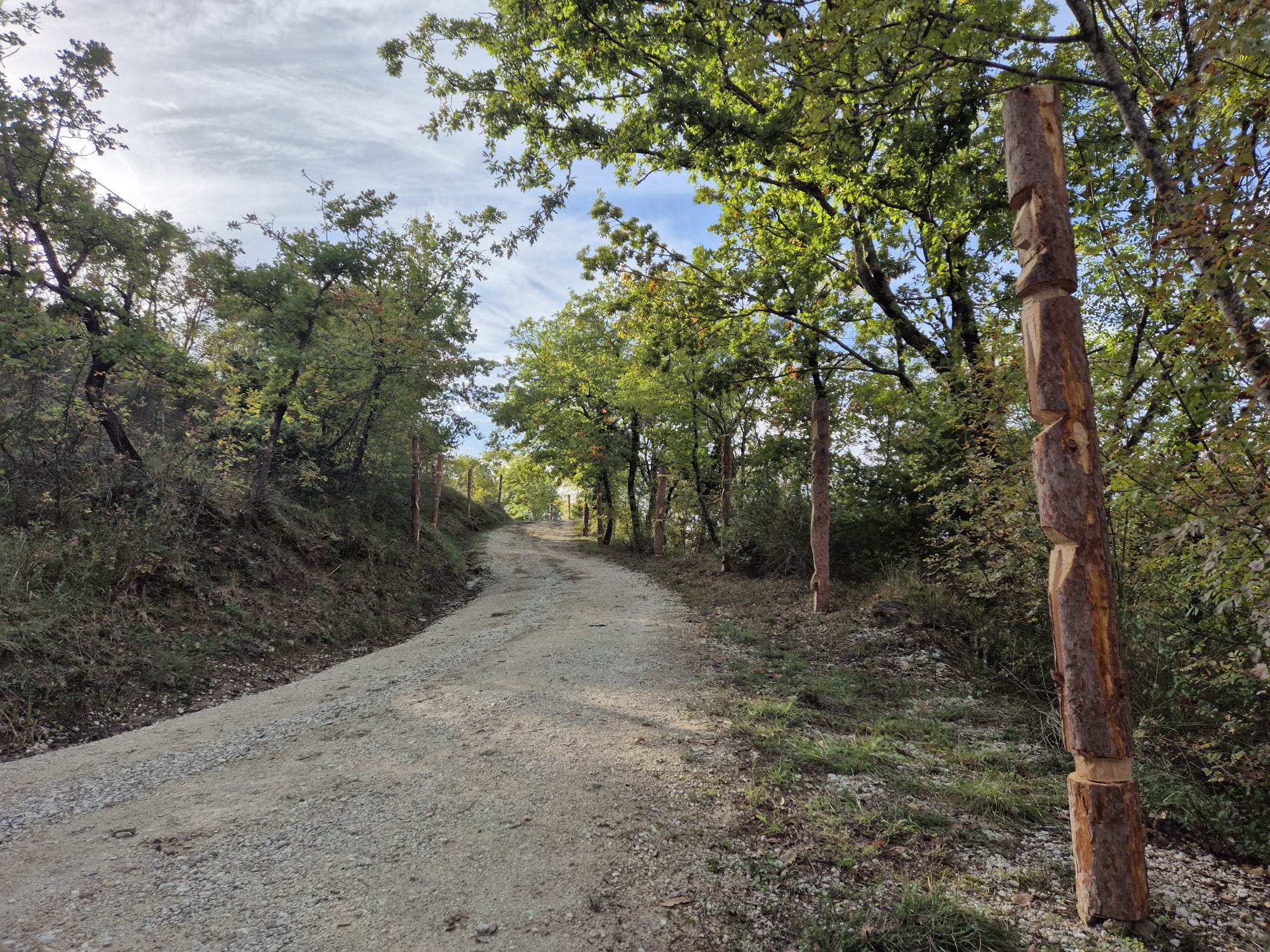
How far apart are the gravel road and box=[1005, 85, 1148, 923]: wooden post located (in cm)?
197

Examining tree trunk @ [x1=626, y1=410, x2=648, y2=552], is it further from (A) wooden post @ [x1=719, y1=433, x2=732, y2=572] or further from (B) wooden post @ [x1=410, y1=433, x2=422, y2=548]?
(B) wooden post @ [x1=410, y1=433, x2=422, y2=548]

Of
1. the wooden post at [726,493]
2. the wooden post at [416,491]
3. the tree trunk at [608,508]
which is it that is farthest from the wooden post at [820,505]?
the tree trunk at [608,508]

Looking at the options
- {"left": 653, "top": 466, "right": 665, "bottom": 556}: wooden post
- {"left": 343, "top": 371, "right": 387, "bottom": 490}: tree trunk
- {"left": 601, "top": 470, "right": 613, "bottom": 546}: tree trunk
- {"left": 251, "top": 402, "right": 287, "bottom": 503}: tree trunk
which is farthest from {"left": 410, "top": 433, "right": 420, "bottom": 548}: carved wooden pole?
{"left": 601, "top": 470, "right": 613, "bottom": 546}: tree trunk

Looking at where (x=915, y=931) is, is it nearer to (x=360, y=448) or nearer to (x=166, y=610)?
(x=166, y=610)

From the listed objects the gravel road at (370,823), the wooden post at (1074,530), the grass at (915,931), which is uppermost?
the wooden post at (1074,530)

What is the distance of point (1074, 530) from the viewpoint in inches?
108

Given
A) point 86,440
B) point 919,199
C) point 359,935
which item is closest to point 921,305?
point 919,199

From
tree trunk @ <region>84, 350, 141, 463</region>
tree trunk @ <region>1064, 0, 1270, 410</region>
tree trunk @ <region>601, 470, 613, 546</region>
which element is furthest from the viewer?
tree trunk @ <region>601, 470, 613, 546</region>

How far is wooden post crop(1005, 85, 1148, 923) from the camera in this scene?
2613 mm

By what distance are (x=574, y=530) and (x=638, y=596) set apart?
25766mm

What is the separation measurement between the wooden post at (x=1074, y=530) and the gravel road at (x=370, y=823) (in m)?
1.97

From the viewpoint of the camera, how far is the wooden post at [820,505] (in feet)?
32.6

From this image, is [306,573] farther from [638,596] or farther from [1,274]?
[638,596]

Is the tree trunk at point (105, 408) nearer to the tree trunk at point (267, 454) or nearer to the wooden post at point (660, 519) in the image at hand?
the tree trunk at point (267, 454)
